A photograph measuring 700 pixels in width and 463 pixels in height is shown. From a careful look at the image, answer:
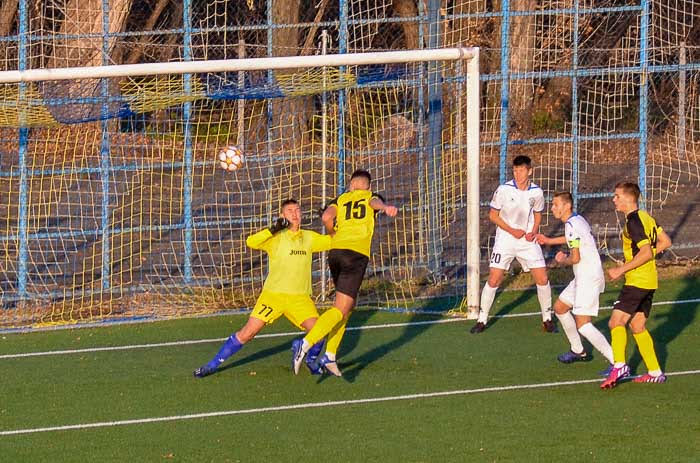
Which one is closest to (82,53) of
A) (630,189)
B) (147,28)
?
(147,28)

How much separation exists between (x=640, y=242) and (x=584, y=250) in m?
0.57

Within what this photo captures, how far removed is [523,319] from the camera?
1365 cm

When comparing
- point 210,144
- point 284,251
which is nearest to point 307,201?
point 210,144

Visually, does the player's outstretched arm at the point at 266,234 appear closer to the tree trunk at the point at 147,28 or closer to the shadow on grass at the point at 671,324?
the shadow on grass at the point at 671,324

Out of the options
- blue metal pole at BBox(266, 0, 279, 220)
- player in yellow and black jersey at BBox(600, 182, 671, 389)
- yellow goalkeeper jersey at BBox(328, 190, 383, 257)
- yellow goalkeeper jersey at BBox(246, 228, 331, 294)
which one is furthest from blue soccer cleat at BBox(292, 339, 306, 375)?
blue metal pole at BBox(266, 0, 279, 220)

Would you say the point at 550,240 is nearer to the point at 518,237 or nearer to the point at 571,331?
the point at 571,331

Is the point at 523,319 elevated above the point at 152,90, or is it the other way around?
the point at 152,90

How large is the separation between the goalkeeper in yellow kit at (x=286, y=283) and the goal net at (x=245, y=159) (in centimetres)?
241

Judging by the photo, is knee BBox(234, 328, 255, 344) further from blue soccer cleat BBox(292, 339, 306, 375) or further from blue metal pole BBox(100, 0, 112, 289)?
blue metal pole BBox(100, 0, 112, 289)

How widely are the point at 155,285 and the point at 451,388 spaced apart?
17.8ft

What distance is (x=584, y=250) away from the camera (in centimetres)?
1099

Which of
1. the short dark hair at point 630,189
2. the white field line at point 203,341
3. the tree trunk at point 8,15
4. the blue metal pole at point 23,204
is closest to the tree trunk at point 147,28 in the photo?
the tree trunk at point 8,15

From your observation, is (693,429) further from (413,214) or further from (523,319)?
(413,214)

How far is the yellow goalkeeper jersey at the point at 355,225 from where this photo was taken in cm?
1159
